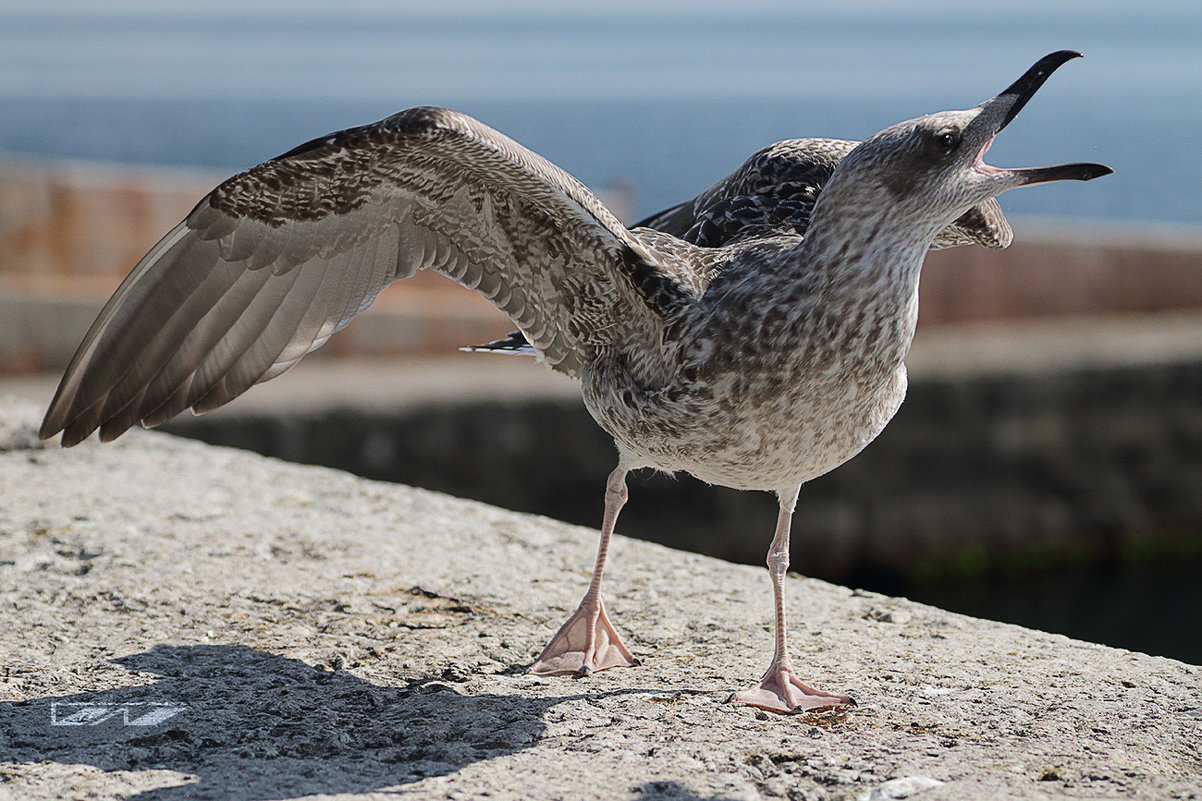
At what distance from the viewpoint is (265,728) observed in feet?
13.0

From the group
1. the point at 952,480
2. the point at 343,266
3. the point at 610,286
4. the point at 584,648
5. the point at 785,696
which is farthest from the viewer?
the point at 952,480

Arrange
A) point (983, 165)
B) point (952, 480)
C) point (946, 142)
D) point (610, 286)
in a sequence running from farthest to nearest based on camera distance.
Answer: point (952, 480) → point (610, 286) → point (983, 165) → point (946, 142)

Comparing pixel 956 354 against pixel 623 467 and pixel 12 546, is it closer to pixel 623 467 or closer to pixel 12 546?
pixel 623 467

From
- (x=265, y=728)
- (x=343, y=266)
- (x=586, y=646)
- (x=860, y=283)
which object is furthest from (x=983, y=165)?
(x=265, y=728)

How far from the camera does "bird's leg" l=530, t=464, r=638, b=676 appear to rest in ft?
14.7

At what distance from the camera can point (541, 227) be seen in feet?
14.6

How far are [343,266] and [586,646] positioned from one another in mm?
1690

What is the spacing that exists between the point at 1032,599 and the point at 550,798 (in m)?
10.8

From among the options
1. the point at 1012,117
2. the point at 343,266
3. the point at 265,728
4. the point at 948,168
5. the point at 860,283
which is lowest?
the point at 265,728

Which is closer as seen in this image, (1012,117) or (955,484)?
(1012,117)

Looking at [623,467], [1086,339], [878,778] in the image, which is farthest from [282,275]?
[1086,339]

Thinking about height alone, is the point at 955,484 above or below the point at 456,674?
below

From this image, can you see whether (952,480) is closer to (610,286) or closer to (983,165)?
(610,286)

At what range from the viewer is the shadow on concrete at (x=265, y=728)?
11.9 ft
